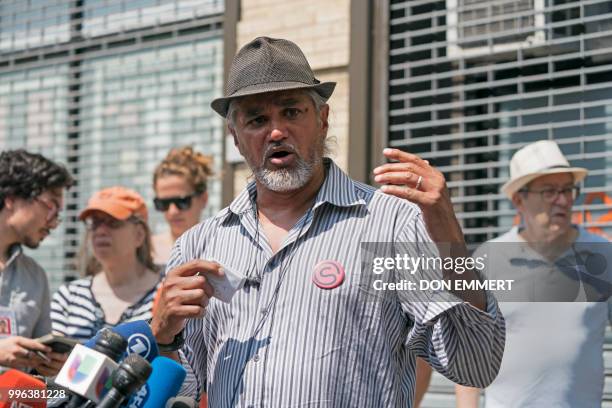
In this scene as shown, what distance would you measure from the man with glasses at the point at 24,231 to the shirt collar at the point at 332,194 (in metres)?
1.95

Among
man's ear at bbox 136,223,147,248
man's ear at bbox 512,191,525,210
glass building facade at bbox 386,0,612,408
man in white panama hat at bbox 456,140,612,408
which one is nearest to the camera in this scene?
man in white panama hat at bbox 456,140,612,408

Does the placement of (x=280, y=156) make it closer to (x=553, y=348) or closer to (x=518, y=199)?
(x=553, y=348)

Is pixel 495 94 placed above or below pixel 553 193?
above

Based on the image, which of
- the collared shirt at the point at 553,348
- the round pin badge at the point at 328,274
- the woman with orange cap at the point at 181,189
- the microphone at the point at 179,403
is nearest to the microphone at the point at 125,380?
the microphone at the point at 179,403

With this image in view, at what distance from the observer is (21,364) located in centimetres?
400

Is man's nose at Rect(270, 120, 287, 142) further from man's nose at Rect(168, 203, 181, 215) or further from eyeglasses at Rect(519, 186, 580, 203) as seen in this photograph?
man's nose at Rect(168, 203, 181, 215)

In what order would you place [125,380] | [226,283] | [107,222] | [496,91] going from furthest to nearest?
[496,91] → [107,222] → [226,283] → [125,380]

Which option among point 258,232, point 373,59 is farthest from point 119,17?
point 258,232

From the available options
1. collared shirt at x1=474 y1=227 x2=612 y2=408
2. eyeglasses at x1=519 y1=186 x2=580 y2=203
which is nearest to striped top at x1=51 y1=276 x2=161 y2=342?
collared shirt at x1=474 y1=227 x2=612 y2=408

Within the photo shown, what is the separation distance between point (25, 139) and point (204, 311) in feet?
23.6

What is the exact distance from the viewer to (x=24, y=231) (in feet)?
15.5

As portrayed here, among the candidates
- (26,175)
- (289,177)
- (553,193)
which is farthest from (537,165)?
(26,175)

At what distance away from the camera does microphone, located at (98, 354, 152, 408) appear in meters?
2.23

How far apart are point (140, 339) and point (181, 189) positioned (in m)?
3.28
